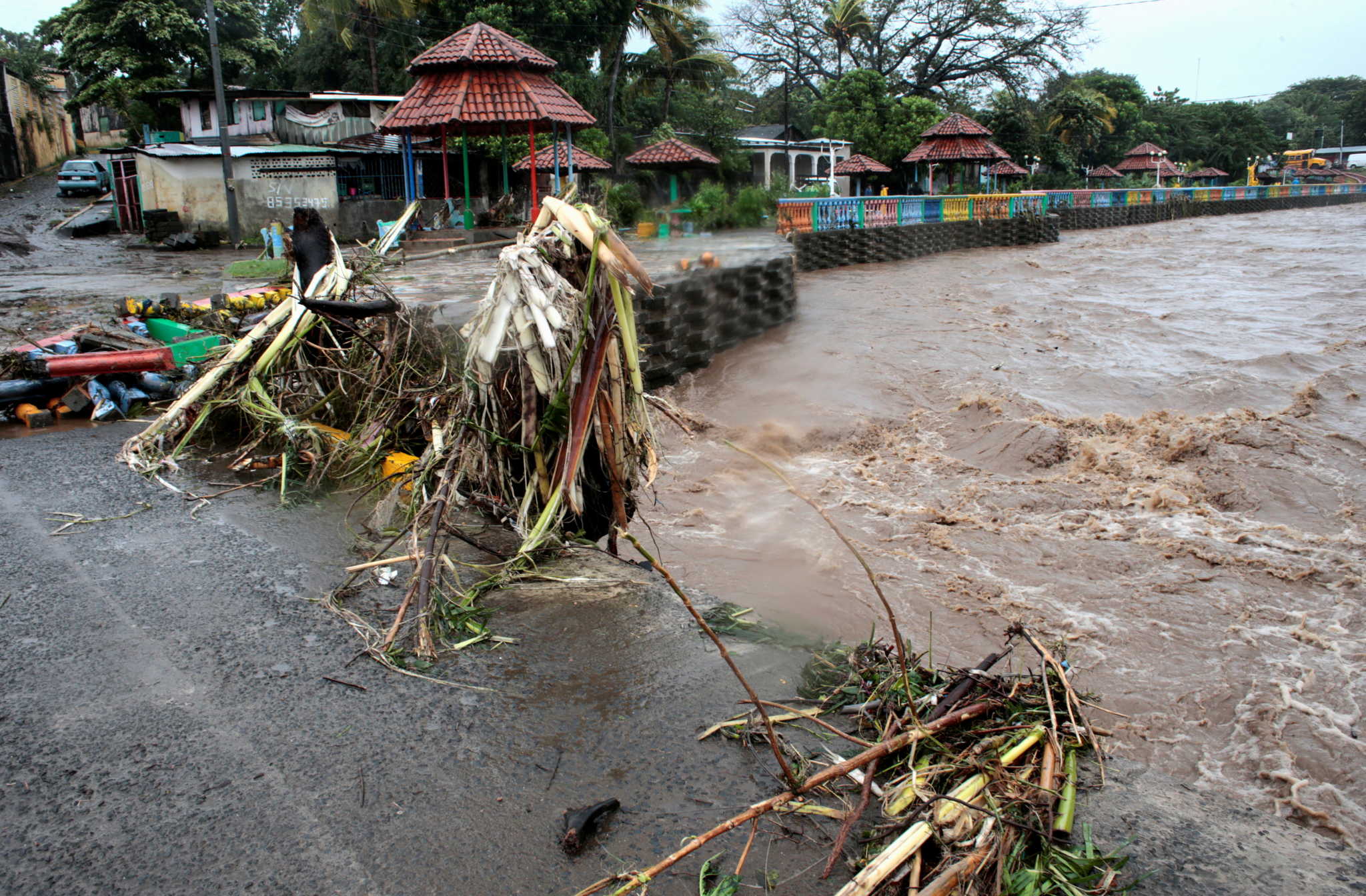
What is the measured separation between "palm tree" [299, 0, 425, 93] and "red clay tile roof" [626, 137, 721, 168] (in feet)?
26.4

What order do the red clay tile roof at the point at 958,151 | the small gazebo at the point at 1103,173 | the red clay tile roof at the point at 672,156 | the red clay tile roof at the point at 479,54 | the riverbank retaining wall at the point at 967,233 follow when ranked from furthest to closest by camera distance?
the small gazebo at the point at 1103,173
the red clay tile roof at the point at 958,151
the red clay tile roof at the point at 672,156
the riverbank retaining wall at the point at 967,233
the red clay tile roof at the point at 479,54

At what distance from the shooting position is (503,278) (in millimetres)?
3664

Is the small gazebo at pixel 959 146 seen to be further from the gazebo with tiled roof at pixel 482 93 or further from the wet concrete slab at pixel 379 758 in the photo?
Answer: the wet concrete slab at pixel 379 758

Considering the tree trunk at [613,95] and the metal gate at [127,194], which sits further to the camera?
the tree trunk at [613,95]

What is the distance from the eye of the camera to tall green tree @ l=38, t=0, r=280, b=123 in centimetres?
2733

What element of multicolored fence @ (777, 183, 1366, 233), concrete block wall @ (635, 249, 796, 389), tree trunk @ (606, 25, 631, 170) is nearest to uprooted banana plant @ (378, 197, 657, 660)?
concrete block wall @ (635, 249, 796, 389)

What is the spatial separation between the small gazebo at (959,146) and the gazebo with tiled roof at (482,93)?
12.8m

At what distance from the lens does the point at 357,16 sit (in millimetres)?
27016

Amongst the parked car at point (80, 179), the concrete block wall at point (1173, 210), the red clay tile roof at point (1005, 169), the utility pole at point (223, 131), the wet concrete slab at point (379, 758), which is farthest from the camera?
the red clay tile roof at point (1005, 169)

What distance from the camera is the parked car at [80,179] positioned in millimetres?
28938

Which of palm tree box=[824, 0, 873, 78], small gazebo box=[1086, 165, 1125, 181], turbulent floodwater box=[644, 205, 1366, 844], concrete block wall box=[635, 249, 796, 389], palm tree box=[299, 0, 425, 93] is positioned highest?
palm tree box=[824, 0, 873, 78]

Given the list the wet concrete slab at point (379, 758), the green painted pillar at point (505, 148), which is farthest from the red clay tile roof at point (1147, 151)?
the wet concrete slab at point (379, 758)

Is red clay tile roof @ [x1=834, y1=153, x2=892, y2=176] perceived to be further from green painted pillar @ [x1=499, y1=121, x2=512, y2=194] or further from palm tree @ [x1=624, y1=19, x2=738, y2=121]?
green painted pillar @ [x1=499, y1=121, x2=512, y2=194]

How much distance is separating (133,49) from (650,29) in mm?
15569
